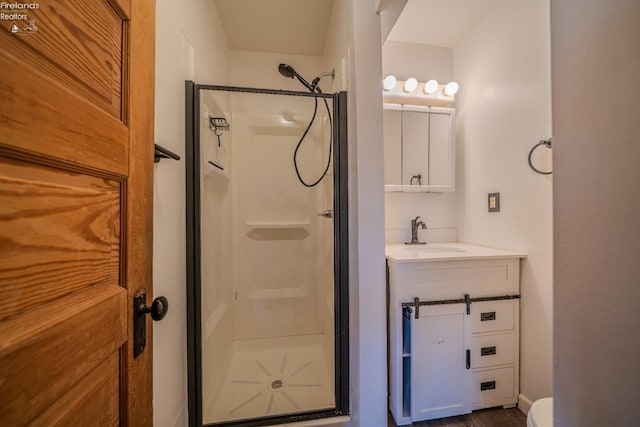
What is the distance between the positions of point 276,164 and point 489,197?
A: 5.50ft

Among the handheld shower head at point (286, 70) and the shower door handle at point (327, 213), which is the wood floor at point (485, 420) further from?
the handheld shower head at point (286, 70)

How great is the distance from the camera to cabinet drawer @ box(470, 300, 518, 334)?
1.32m

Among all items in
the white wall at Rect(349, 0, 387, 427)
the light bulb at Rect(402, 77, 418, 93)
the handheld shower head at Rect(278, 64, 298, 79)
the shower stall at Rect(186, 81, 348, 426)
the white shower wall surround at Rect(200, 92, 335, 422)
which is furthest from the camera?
the handheld shower head at Rect(278, 64, 298, 79)

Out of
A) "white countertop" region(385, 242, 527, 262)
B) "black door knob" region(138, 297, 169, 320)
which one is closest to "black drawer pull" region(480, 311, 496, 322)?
"white countertop" region(385, 242, 527, 262)

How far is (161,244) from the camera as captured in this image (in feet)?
2.95

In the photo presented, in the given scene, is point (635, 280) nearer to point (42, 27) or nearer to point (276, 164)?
point (42, 27)

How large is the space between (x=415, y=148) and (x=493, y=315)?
4.17 ft

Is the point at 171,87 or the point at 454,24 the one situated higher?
the point at 454,24

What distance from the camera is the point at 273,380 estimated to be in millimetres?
1483

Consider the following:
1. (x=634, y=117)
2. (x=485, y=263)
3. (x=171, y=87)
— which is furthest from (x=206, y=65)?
(x=485, y=263)

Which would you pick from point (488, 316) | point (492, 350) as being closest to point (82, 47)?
point (488, 316)

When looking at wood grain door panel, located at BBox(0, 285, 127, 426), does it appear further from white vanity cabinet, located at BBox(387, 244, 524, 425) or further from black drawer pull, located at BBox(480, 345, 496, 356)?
black drawer pull, located at BBox(480, 345, 496, 356)

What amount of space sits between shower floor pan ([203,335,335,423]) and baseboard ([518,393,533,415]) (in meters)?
1.12

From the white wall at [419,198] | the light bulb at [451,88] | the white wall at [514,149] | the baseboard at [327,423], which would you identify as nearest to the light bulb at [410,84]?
the white wall at [419,198]
